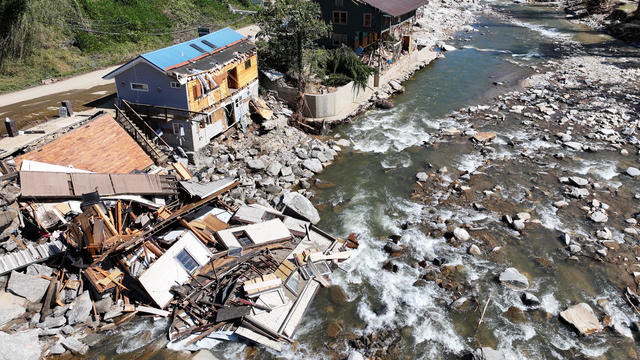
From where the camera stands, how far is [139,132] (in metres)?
21.2

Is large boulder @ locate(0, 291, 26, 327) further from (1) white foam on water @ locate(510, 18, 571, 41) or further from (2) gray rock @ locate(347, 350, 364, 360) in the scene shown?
(1) white foam on water @ locate(510, 18, 571, 41)

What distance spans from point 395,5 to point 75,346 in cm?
3637

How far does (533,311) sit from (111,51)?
37214 millimetres

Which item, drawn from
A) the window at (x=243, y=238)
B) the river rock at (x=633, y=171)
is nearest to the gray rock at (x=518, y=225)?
the river rock at (x=633, y=171)

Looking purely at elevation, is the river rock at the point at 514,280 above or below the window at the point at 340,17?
below

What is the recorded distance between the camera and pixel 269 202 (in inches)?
829

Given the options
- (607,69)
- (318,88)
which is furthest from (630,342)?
(607,69)

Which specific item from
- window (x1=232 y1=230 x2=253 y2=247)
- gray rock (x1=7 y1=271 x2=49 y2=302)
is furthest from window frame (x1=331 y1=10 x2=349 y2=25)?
gray rock (x1=7 y1=271 x2=49 y2=302)

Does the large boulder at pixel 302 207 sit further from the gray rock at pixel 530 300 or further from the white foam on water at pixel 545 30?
the white foam on water at pixel 545 30

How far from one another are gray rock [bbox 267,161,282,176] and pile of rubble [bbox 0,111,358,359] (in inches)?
197

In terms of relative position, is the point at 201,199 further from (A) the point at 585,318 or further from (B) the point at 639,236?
(B) the point at 639,236

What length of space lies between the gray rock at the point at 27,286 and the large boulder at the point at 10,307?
0.18 meters

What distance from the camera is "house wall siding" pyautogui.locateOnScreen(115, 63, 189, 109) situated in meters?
21.8

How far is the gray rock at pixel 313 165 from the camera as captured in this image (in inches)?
951
